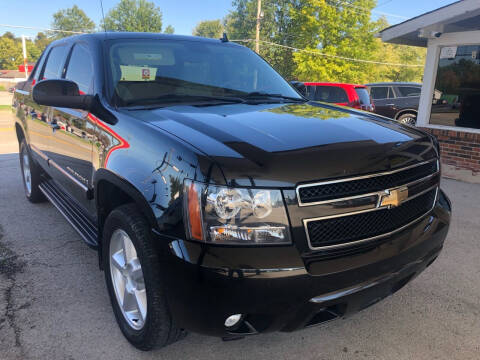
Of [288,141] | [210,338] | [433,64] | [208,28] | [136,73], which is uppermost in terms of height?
[208,28]

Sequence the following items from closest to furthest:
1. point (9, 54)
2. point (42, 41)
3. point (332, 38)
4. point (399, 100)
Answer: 1. point (399, 100)
2. point (332, 38)
3. point (9, 54)
4. point (42, 41)

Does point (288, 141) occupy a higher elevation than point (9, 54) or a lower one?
lower

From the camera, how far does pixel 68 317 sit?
2658 millimetres

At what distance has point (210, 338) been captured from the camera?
2.48 metres

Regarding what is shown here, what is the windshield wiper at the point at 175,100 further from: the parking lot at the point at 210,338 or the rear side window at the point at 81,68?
the parking lot at the point at 210,338

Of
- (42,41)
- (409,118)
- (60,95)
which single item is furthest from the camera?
(42,41)

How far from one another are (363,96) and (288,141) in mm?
9522

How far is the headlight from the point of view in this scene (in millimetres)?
1728

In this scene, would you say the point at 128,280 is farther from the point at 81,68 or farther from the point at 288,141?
the point at 81,68

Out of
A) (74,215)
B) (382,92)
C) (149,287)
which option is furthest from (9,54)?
(149,287)

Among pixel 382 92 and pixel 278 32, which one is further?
pixel 278 32

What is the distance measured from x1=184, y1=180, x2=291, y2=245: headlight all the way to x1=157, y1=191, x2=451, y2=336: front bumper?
5 cm

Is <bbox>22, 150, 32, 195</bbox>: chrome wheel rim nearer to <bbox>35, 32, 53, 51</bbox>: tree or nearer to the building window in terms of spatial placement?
the building window

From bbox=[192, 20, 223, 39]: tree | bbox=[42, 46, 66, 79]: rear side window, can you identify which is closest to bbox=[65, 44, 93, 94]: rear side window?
bbox=[42, 46, 66, 79]: rear side window
